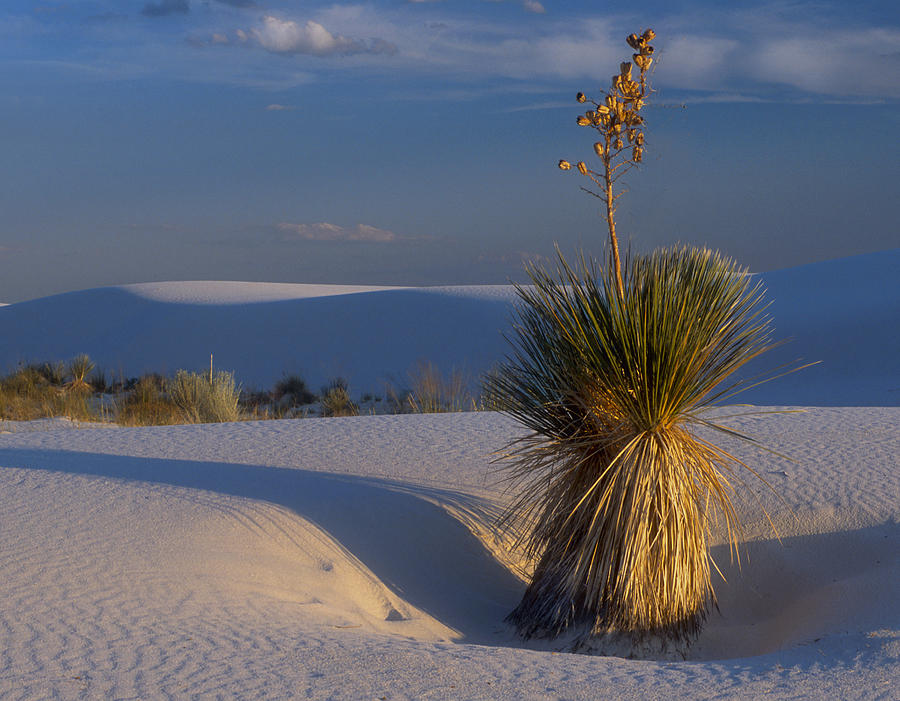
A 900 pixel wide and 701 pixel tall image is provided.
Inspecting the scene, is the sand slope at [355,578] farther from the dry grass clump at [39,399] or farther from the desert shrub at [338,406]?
the desert shrub at [338,406]

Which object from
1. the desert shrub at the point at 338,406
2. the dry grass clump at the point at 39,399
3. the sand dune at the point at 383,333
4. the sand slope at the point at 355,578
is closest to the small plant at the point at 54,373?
the dry grass clump at the point at 39,399

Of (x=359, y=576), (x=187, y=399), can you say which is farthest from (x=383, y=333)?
(x=359, y=576)

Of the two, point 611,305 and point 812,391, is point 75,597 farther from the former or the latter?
point 812,391

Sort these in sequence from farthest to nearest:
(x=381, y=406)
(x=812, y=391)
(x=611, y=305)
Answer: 1. (x=812, y=391)
2. (x=381, y=406)
3. (x=611, y=305)

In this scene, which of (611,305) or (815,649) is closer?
(815,649)

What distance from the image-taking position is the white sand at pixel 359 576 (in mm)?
3334

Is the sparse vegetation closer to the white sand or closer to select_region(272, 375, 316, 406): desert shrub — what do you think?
select_region(272, 375, 316, 406): desert shrub

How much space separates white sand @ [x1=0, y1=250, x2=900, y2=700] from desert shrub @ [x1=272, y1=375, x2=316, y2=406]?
8698 millimetres

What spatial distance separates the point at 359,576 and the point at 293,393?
42.5ft

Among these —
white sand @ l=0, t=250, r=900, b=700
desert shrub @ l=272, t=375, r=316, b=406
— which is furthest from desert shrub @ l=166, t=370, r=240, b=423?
white sand @ l=0, t=250, r=900, b=700

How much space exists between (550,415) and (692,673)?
155 cm

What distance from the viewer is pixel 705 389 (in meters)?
4.45

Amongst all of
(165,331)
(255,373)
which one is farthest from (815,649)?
(165,331)

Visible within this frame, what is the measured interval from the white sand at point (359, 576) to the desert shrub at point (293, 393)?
8.70m
